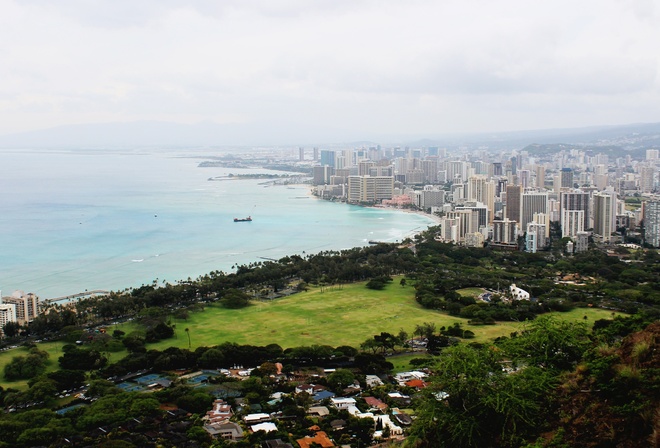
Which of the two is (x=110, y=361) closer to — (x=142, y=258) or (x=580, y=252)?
(x=142, y=258)

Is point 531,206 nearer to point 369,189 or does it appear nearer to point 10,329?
point 369,189

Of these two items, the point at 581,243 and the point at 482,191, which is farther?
the point at 482,191

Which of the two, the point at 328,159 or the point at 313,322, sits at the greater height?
the point at 328,159

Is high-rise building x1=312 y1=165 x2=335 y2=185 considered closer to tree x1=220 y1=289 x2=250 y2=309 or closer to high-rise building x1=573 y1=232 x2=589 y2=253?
high-rise building x1=573 y1=232 x2=589 y2=253

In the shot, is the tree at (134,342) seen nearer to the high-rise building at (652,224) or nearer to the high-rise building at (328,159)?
the high-rise building at (652,224)

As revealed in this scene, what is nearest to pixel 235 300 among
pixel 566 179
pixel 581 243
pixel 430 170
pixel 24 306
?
pixel 24 306

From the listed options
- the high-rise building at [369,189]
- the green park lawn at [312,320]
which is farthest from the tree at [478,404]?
the high-rise building at [369,189]

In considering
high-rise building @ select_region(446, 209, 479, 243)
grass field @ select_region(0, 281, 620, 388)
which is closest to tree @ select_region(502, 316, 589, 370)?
grass field @ select_region(0, 281, 620, 388)
